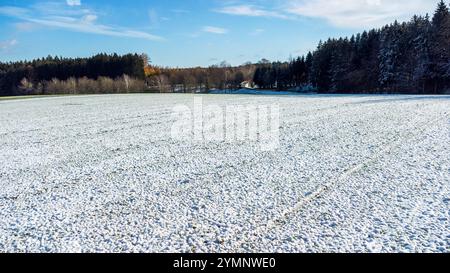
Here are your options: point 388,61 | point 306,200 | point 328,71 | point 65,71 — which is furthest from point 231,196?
point 65,71

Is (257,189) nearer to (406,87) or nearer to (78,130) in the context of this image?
(78,130)

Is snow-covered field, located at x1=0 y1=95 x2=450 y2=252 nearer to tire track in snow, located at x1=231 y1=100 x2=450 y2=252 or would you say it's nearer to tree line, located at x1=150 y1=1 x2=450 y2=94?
tire track in snow, located at x1=231 y1=100 x2=450 y2=252

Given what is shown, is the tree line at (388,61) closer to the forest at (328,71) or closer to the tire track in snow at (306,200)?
the forest at (328,71)

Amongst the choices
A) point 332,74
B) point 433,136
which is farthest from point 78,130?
point 332,74

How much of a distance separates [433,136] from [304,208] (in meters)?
9.23

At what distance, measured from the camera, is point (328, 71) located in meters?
81.2

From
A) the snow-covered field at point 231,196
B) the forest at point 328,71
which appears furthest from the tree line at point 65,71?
the snow-covered field at point 231,196

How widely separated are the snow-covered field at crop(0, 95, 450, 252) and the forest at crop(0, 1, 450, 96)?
56278mm

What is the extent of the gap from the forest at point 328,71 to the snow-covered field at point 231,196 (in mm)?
56278

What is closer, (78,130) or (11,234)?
(11,234)

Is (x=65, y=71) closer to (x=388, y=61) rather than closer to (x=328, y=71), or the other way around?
(x=328, y=71)

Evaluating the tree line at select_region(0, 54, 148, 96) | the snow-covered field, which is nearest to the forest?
the tree line at select_region(0, 54, 148, 96)

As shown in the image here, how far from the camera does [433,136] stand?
41.6 ft

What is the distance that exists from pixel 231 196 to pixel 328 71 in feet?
263
